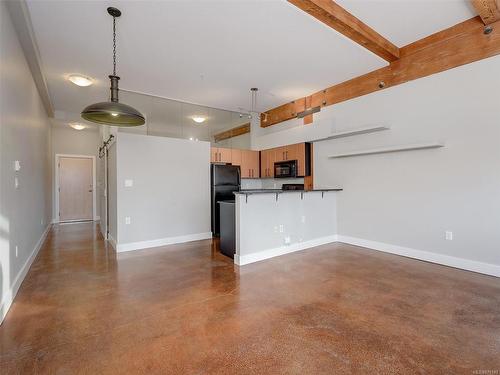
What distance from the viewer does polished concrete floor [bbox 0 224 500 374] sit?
1637 mm

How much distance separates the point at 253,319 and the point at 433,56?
14.0 feet

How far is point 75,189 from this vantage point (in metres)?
8.07

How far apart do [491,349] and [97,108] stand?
12.5ft

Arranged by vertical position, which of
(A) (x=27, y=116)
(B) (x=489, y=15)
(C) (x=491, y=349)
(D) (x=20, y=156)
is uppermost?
(B) (x=489, y=15)

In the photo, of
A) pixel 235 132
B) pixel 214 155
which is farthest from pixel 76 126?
pixel 235 132

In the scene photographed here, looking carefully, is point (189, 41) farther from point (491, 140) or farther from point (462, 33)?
point (491, 140)

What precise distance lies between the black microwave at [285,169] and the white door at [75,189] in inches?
253

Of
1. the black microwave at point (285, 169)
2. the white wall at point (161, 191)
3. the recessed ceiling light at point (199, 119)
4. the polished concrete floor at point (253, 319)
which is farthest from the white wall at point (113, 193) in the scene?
the black microwave at point (285, 169)

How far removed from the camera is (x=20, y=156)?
3.11 meters

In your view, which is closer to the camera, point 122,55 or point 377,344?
point 377,344

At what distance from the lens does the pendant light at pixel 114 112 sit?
244cm

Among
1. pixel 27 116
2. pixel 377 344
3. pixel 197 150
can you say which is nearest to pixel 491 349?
pixel 377 344

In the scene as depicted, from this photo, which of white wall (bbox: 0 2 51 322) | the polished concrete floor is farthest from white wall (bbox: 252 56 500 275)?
white wall (bbox: 0 2 51 322)

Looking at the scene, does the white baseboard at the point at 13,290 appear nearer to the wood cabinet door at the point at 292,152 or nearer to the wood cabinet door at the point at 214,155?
the wood cabinet door at the point at 214,155
